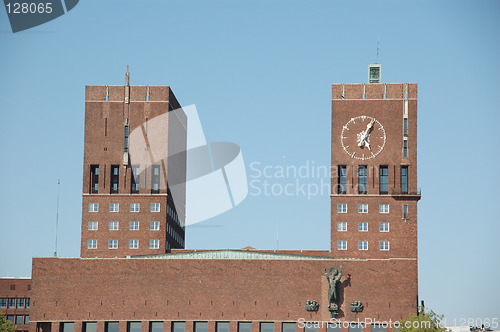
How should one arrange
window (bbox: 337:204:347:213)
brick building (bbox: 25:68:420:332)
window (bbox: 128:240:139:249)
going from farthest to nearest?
1. window (bbox: 128:240:139:249)
2. window (bbox: 337:204:347:213)
3. brick building (bbox: 25:68:420:332)

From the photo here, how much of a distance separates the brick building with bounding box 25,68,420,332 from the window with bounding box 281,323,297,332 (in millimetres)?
123

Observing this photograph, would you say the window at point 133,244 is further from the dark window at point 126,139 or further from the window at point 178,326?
the window at point 178,326

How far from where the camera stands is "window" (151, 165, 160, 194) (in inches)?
6905

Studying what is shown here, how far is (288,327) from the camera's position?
15750 centimetres

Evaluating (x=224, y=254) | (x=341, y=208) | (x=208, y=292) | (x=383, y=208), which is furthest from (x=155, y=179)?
(x=383, y=208)

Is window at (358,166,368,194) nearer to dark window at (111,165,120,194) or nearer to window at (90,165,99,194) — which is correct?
dark window at (111,165,120,194)

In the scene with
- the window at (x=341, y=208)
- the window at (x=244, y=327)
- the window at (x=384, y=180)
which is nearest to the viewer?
the window at (x=244, y=327)

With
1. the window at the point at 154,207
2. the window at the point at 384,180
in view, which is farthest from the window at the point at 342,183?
the window at the point at 154,207

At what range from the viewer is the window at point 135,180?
174625mm

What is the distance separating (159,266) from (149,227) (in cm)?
1539

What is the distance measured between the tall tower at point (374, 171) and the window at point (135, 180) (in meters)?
26.8

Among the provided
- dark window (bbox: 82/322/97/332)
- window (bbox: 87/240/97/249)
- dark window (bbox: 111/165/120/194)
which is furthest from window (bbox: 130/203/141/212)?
dark window (bbox: 82/322/97/332)

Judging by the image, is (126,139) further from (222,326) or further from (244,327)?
(244,327)

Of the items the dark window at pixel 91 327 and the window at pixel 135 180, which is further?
the window at pixel 135 180
